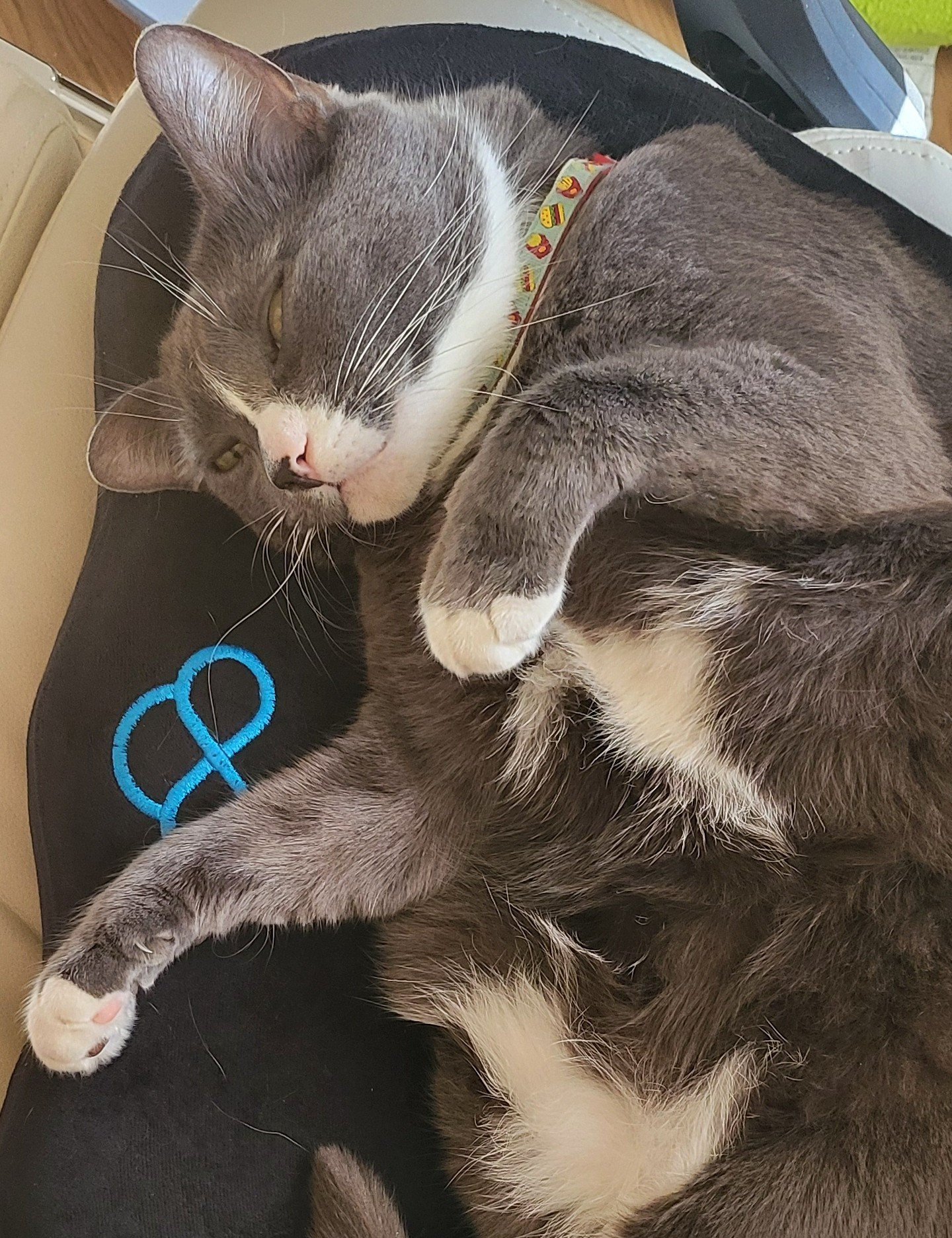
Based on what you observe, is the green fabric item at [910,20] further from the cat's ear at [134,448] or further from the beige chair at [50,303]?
the cat's ear at [134,448]

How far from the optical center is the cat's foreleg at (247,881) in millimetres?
1113

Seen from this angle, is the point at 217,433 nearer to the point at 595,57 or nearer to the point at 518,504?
the point at 518,504

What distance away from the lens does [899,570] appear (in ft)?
3.36

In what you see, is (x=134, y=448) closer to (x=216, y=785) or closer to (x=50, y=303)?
(x=50, y=303)

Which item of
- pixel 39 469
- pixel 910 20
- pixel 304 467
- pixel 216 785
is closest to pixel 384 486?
pixel 304 467

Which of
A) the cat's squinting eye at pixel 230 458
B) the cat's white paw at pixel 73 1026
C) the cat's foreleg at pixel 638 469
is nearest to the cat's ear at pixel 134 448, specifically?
the cat's squinting eye at pixel 230 458

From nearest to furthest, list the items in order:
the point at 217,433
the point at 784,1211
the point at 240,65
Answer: the point at 784,1211
the point at 240,65
the point at 217,433

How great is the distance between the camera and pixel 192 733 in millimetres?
1232

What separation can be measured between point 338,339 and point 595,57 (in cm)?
68

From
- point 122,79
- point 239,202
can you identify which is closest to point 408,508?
point 239,202

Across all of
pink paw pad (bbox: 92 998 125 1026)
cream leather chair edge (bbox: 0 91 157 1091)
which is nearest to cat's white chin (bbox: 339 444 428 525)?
cream leather chair edge (bbox: 0 91 157 1091)

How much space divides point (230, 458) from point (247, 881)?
530 millimetres

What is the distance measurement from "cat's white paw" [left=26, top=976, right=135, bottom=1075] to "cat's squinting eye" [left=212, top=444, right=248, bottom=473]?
0.64 metres

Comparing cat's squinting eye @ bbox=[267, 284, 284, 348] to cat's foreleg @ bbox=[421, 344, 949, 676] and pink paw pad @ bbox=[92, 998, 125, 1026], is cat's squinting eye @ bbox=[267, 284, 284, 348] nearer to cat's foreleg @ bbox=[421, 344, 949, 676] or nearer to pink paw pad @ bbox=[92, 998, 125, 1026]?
cat's foreleg @ bbox=[421, 344, 949, 676]
